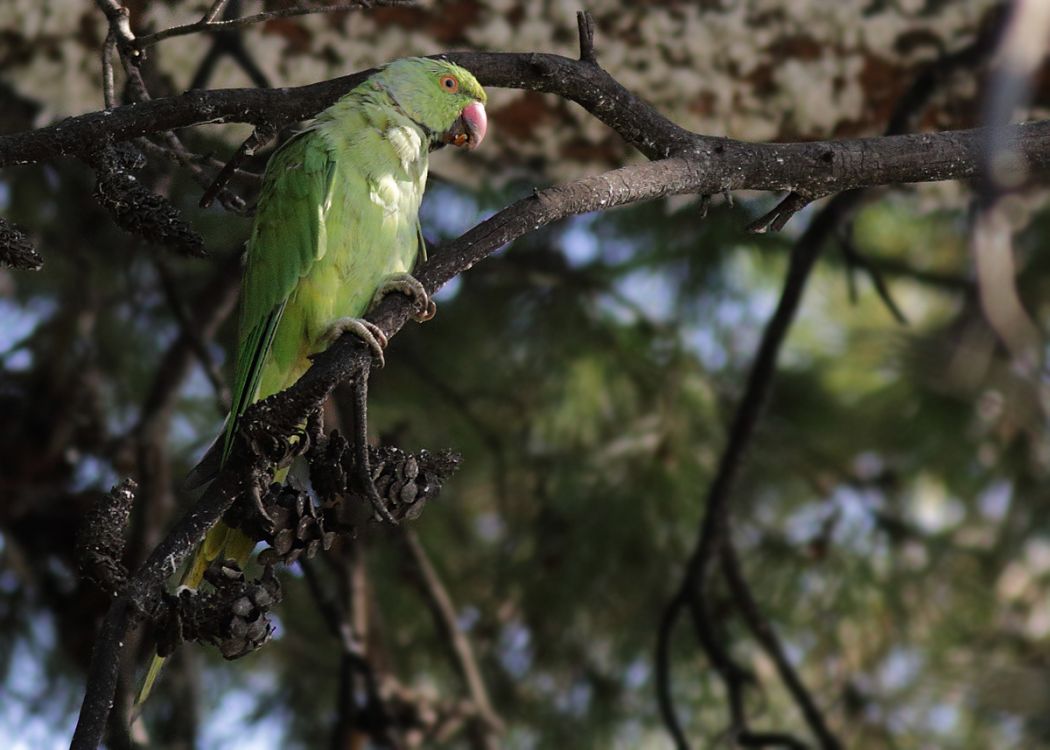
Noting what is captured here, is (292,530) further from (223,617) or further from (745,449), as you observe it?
(745,449)

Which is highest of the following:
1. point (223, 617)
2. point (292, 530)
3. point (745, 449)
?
point (745, 449)

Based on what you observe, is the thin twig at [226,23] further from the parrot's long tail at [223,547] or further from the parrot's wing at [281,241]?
the parrot's long tail at [223,547]

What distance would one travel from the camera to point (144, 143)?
1954 millimetres

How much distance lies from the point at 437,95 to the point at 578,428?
5.73ft

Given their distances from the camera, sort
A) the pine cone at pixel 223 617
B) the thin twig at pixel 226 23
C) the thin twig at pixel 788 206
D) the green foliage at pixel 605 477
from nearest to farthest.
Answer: the pine cone at pixel 223 617
the thin twig at pixel 226 23
the thin twig at pixel 788 206
the green foliage at pixel 605 477

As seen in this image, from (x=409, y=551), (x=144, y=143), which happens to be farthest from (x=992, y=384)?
(x=144, y=143)

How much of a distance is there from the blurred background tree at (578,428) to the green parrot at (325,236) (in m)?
0.72

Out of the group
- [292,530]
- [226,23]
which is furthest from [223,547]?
[226,23]

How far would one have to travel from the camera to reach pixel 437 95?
105 inches

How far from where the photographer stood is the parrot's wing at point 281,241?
2352mm

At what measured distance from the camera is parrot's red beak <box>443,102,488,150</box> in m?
→ 2.73

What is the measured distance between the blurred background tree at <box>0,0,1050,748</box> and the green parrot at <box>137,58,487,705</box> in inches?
28.2

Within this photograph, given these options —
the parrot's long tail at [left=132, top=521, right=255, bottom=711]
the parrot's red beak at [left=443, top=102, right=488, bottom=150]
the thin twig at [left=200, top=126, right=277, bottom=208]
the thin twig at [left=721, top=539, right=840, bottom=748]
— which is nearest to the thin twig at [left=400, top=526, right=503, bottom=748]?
the thin twig at [left=721, top=539, right=840, bottom=748]

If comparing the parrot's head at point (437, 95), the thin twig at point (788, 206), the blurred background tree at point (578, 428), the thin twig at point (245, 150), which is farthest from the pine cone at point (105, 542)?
the blurred background tree at point (578, 428)
